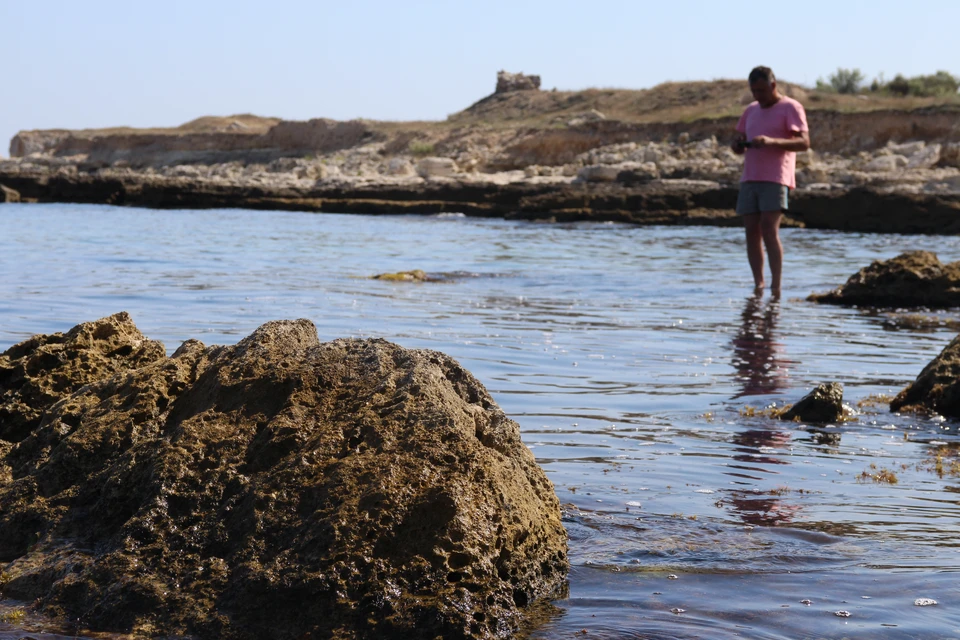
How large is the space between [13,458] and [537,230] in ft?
72.1

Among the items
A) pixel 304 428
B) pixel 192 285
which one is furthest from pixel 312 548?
pixel 192 285

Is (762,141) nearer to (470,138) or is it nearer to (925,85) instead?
(470,138)

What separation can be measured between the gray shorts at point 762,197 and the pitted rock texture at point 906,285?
45.6 inches

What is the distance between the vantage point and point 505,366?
6.41 meters

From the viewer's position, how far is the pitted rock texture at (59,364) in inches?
133

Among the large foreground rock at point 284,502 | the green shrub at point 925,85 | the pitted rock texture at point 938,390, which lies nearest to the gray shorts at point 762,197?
the pitted rock texture at point 938,390

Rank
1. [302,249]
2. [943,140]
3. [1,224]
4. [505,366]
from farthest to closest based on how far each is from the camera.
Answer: [943,140] < [1,224] < [302,249] < [505,366]

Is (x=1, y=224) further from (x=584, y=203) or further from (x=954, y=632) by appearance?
(x=954, y=632)

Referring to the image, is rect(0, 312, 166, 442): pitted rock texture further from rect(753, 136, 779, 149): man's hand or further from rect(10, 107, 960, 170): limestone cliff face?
rect(10, 107, 960, 170): limestone cliff face

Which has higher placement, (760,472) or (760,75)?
(760,75)

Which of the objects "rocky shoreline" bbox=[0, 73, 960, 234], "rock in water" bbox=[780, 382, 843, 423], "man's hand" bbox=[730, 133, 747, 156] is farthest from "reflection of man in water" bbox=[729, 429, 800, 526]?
"rocky shoreline" bbox=[0, 73, 960, 234]

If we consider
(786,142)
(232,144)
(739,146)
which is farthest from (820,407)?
(232,144)

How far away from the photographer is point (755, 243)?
10336mm

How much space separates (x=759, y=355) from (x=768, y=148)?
3168 millimetres
